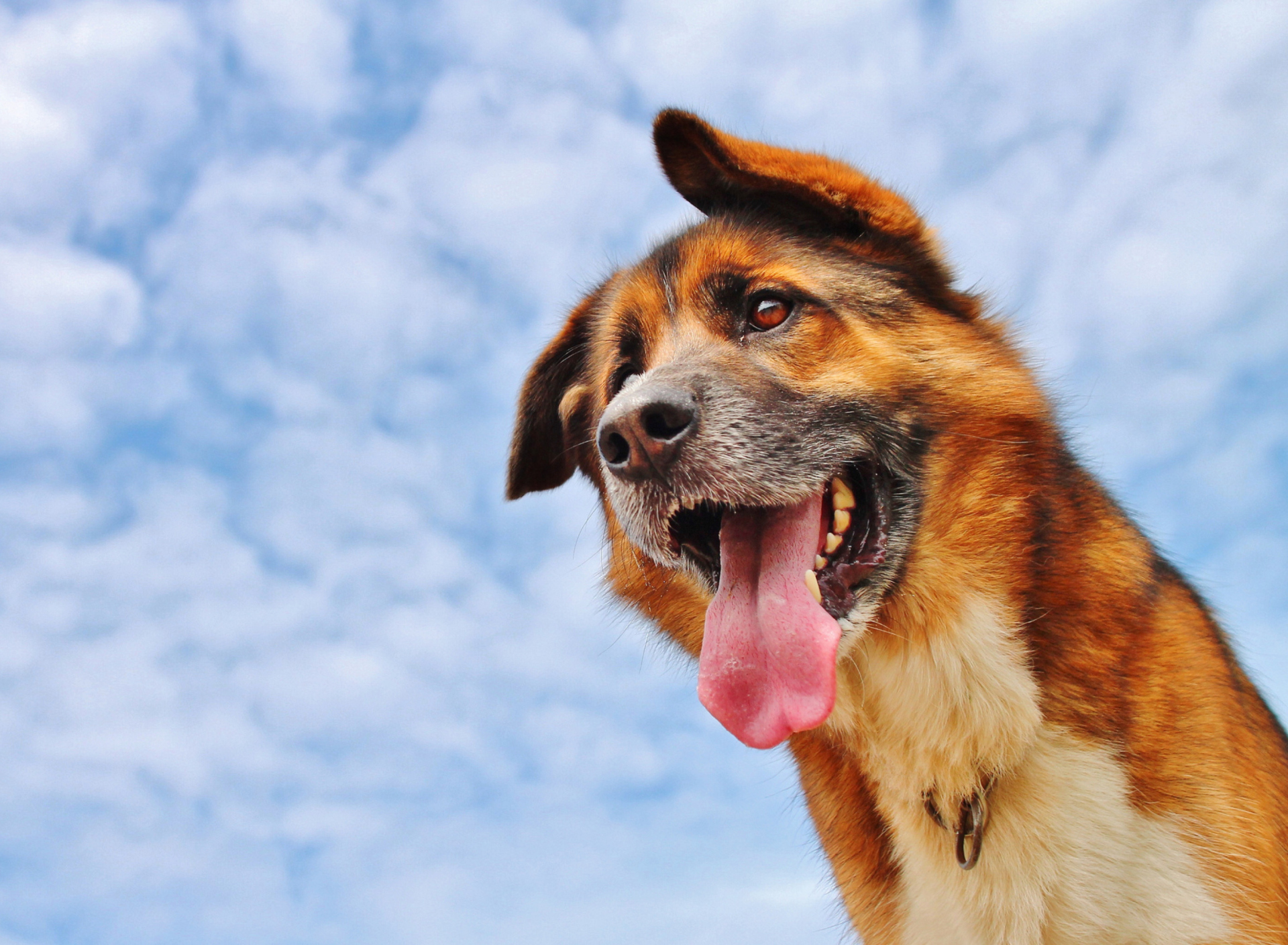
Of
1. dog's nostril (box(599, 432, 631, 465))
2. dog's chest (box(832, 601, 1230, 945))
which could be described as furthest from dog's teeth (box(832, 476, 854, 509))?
dog's nostril (box(599, 432, 631, 465))

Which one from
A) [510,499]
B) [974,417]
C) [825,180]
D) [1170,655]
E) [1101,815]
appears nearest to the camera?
[1101,815]

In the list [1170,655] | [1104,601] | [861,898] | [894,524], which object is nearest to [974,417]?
[894,524]

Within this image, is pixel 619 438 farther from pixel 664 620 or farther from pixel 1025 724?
pixel 1025 724

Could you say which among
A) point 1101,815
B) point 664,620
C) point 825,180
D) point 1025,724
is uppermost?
point 825,180

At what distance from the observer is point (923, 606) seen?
11.6 feet

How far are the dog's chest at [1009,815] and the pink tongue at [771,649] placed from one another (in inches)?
15.6

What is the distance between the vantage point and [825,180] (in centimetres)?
403

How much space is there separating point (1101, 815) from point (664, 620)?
1743 mm

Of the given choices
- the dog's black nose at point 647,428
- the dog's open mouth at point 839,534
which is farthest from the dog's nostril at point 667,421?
the dog's open mouth at point 839,534

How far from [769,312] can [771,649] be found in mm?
1302

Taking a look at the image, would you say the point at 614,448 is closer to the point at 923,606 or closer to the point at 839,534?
the point at 839,534

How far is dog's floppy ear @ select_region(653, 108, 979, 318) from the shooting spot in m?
3.93

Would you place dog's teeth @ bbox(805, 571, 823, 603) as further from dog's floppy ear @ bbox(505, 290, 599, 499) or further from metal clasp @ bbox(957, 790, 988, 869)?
dog's floppy ear @ bbox(505, 290, 599, 499)

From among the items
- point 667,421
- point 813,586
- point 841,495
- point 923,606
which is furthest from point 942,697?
point 667,421
